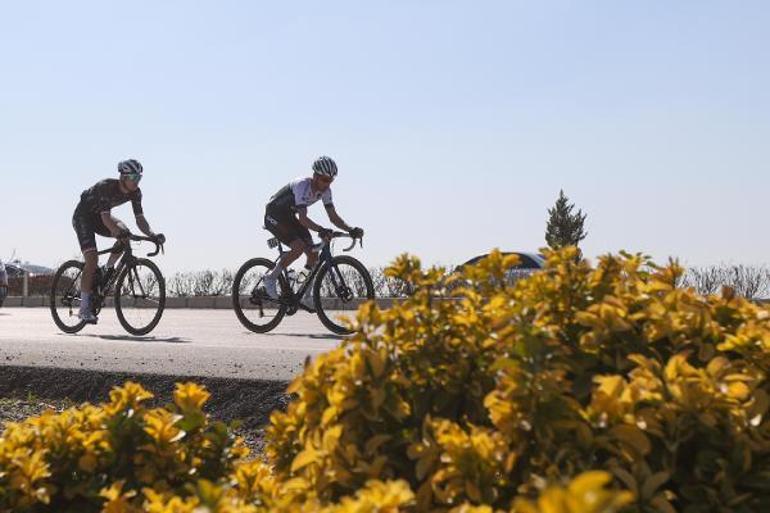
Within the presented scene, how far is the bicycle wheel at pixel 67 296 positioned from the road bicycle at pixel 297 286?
190cm

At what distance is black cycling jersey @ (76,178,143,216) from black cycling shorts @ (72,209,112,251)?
0.05m

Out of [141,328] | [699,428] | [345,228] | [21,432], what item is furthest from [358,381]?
[141,328]

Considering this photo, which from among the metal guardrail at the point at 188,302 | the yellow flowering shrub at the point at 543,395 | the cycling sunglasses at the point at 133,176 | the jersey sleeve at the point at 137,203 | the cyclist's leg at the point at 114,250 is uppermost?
the cycling sunglasses at the point at 133,176

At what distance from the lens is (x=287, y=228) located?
952 cm

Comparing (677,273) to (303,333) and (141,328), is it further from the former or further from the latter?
(141,328)

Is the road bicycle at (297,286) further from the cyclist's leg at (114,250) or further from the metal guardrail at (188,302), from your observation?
the metal guardrail at (188,302)

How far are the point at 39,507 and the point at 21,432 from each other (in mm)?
217

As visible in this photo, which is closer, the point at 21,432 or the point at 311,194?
the point at 21,432

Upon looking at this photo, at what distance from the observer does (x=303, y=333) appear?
9797 millimetres

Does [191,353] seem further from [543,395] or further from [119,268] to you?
[543,395]

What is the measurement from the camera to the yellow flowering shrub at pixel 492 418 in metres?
1.76

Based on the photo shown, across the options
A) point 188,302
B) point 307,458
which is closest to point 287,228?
point 307,458

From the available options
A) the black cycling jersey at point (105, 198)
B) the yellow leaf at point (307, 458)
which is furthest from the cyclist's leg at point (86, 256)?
the yellow leaf at point (307, 458)

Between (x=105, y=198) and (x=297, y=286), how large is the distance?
2203 mm
